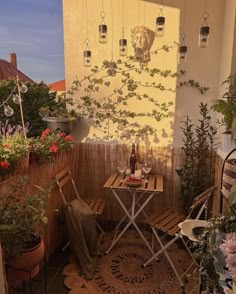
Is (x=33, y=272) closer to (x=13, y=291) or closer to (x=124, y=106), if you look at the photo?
(x=13, y=291)

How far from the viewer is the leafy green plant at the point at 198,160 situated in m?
3.03

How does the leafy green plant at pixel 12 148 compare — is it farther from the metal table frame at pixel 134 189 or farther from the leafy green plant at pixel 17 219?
the metal table frame at pixel 134 189

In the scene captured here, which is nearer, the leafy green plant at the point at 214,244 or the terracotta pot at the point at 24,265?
the leafy green plant at the point at 214,244

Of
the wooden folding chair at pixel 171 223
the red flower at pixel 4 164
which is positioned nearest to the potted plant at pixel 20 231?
the red flower at pixel 4 164

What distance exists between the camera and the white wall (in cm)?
302

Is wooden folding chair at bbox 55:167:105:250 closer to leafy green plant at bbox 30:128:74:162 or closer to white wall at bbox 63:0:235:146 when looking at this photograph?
leafy green plant at bbox 30:128:74:162

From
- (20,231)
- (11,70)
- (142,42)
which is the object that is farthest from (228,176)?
(11,70)

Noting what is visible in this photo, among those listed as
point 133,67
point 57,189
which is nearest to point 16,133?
point 57,189

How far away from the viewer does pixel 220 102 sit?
7.61 feet

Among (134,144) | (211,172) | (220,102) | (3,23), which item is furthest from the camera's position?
(3,23)

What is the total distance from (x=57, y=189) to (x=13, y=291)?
1.05m

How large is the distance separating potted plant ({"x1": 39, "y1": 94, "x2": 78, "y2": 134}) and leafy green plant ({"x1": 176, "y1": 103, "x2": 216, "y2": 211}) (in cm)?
143

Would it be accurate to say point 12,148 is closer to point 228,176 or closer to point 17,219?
point 17,219

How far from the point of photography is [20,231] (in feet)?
5.82
